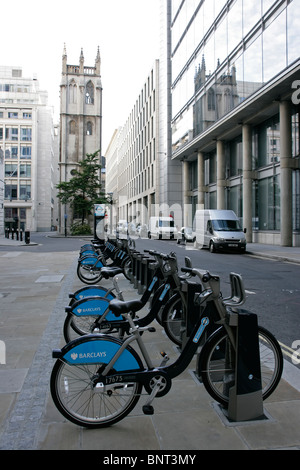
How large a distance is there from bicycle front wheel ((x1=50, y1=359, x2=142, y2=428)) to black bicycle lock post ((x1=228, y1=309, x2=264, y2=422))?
737mm

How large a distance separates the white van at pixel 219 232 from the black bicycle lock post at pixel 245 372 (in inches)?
709

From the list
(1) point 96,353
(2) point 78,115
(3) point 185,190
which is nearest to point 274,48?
(3) point 185,190

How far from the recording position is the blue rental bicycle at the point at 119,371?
2945 millimetres

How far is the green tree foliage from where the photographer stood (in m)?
49.3

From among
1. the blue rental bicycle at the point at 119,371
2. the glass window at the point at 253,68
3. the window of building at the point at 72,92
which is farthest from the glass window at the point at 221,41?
the window of building at the point at 72,92

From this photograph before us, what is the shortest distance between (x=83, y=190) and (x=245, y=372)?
4828 centimetres

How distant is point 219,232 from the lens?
21.5m

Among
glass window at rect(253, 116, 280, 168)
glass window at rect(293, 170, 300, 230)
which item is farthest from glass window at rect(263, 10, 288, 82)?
glass window at rect(293, 170, 300, 230)

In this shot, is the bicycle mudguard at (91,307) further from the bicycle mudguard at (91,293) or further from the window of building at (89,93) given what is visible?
the window of building at (89,93)

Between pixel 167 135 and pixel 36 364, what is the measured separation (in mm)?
45491

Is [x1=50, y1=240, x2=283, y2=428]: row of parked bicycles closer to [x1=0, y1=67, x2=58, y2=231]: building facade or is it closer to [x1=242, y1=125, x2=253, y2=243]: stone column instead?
[x1=242, y1=125, x2=253, y2=243]: stone column

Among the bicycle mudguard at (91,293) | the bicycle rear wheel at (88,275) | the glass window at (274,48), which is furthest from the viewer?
the glass window at (274,48)

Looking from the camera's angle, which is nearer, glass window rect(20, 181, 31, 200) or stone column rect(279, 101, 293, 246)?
stone column rect(279, 101, 293, 246)
